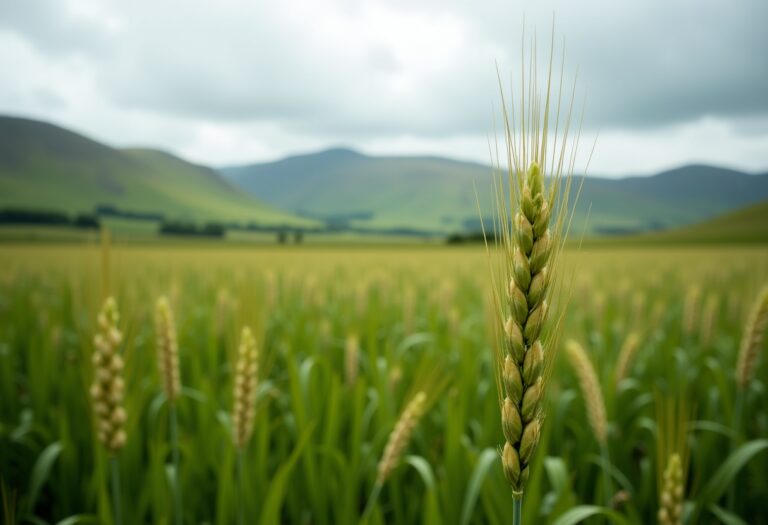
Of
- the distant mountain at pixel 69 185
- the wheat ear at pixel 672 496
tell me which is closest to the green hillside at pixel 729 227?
the wheat ear at pixel 672 496

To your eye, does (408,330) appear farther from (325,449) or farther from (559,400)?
(325,449)

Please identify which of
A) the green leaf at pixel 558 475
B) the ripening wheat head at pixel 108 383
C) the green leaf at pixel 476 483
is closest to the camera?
the ripening wheat head at pixel 108 383

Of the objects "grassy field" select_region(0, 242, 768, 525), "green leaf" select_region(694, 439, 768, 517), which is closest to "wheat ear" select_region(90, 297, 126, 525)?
"grassy field" select_region(0, 242, 768, 525)

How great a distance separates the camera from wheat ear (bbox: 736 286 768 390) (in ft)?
6.59

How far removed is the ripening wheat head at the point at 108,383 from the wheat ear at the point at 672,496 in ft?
5.50

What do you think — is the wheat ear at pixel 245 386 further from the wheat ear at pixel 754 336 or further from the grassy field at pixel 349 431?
the wheat ear at pixel 754 336

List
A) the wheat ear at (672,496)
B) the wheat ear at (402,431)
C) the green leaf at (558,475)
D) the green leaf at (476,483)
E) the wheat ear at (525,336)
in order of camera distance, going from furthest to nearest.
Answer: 1. the green leaf at (558,475)
2. the green leaf at (476,483)
3. the wheat ear at (402,431)
4. the wheat ear at (672,496)
5. the wheat ear at (525,336)

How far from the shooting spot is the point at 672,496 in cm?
127

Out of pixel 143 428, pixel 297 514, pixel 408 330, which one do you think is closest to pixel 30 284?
pixel 143 428

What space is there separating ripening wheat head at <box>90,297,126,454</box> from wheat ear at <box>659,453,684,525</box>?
168 cm

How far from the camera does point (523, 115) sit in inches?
35.9

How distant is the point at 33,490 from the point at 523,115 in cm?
281

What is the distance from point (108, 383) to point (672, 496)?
70.6 inches

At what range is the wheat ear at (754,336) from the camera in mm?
2010
